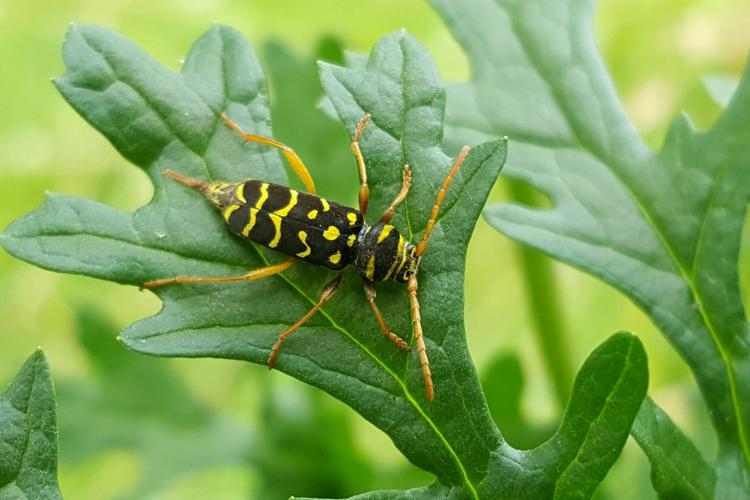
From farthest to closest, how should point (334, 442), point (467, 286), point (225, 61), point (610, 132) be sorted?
point (467, 286) → point (334, 442) → point (610, 132) → point (225, 61)

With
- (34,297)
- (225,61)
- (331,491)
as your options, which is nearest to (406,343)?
(225,61)

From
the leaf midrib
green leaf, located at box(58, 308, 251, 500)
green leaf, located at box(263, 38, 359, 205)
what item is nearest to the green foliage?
the leaf midrib

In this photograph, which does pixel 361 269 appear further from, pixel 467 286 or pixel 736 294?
pixel 467 286

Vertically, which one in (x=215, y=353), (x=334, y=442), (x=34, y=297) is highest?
(x=215, y=353)

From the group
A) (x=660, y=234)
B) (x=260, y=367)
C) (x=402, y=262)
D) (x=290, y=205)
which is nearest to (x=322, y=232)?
(x=290, y=205)

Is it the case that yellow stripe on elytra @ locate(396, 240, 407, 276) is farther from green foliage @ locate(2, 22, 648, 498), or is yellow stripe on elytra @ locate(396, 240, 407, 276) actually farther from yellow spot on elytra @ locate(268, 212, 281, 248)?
yellow spot on elytra @ locate(268, 212, 281, 248)

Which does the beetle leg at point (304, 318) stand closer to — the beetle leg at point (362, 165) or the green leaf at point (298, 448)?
the beetle leg at point (362, 165)
